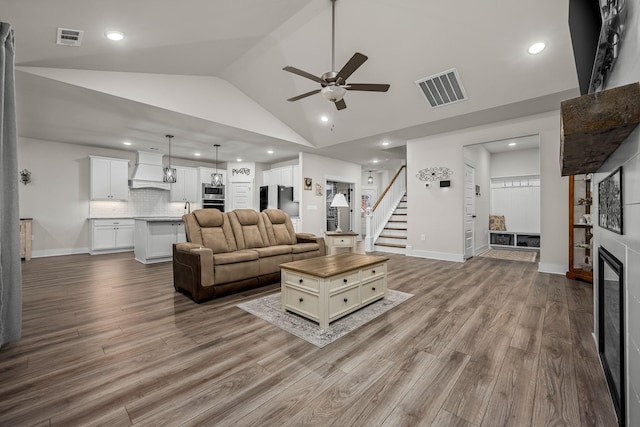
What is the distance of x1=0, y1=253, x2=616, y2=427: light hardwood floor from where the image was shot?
4.78ft

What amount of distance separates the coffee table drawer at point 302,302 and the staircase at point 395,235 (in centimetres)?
446

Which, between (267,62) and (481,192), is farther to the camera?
(481,192)

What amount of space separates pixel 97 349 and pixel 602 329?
12.2 feet

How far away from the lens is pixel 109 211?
7438 millimetres

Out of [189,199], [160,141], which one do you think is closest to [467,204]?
[160,141]

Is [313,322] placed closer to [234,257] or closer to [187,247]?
[234,257]

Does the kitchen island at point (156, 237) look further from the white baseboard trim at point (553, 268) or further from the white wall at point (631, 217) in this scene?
the white baseboard trim at point (553, 268)

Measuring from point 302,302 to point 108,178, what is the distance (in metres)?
7.17

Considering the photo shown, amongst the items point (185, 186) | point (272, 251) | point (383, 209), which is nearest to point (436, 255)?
point (383, 209)

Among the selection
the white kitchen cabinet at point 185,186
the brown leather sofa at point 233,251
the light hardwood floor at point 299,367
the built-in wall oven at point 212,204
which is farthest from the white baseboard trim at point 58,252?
the brown leather sofa at point 233,251

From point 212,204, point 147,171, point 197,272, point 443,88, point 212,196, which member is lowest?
point 197,272

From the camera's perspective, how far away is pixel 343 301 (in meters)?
2.68

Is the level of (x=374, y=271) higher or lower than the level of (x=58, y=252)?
higher

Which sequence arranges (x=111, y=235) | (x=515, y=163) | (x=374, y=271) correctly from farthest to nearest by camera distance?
(x=515, y=163), (x=111, y=235), (x=374, y=271)
